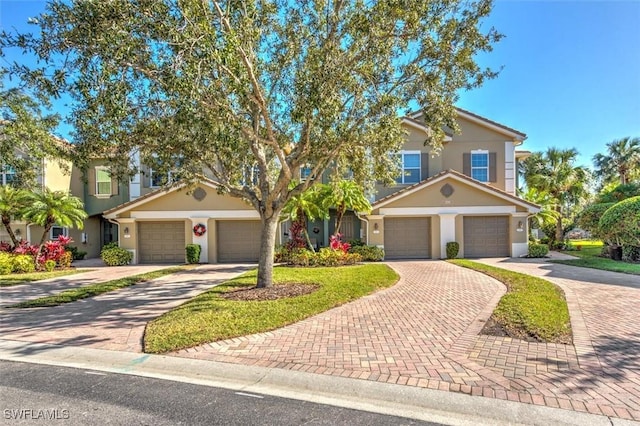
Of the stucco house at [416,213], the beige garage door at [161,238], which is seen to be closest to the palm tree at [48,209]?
the stucco house at [416,213]

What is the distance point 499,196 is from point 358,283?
1084 cm

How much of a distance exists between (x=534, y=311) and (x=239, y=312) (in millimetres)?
6158

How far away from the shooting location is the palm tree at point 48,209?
15.8m

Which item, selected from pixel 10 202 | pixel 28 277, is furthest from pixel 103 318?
pixel 10 202

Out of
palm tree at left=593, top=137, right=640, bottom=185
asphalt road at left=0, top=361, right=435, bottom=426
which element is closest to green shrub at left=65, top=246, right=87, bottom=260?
asphalt road at left=0, top=361, right=435, bottom=426

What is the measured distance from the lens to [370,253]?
58.3 feet

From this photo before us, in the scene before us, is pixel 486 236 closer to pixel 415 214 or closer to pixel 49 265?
pixel 415 214

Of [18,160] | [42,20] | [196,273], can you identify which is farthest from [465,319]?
[18,160]

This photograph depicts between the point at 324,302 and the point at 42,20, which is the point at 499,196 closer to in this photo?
the point at 324,302

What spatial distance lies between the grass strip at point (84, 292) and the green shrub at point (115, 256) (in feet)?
14.6

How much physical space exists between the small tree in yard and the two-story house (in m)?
7.78

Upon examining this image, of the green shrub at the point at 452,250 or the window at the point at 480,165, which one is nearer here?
the green shrub at the point at 452,250

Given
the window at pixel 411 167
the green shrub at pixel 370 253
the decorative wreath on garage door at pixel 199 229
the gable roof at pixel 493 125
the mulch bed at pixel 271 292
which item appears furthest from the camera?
Answer: the window at pixel 411 167

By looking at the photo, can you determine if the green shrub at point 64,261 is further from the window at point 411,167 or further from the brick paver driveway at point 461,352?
the window at point 411,167
